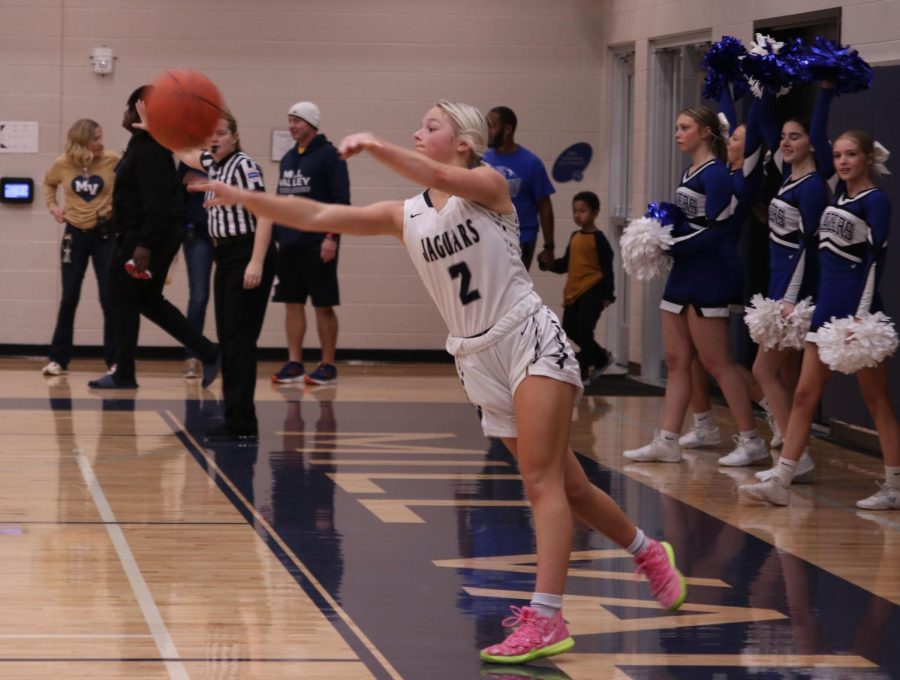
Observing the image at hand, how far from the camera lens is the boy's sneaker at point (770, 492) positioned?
6941mm

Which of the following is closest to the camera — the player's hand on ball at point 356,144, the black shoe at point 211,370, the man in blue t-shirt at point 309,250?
the player's hand on ball at point 356,144

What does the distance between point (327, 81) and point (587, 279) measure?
3124mm

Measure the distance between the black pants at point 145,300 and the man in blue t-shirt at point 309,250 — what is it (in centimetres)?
116

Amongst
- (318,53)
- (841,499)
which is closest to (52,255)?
(318,53)

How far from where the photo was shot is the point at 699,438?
8.71 m

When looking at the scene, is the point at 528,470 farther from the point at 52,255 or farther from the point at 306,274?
the point at 52,255

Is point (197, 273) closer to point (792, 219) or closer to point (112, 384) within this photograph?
point (112, 384)

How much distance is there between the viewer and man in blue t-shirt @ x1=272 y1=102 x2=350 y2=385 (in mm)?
10828

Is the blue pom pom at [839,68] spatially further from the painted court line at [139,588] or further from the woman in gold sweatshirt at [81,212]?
the woman in gold sweatshirt at [81,212]

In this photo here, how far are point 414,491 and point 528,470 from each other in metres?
2.74

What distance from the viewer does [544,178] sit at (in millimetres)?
10789

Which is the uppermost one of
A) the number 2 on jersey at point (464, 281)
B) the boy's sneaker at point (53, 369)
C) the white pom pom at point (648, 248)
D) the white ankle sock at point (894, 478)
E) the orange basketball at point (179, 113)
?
the orange basketball at point (179, 113)

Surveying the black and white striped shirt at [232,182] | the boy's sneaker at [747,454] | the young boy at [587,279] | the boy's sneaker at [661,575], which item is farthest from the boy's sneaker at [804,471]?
the young boy at [587,279]

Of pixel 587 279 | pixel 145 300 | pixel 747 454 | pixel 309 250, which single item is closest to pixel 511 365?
pixel 747 454
